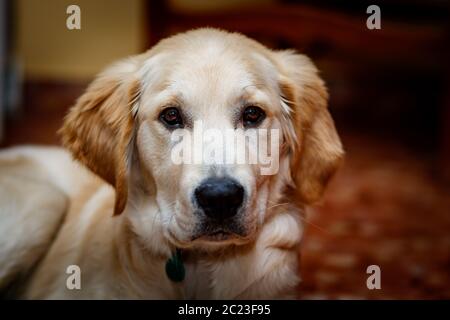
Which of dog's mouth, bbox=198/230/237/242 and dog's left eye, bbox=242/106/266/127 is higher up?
dog's left eye, bbox=242/106/266/127

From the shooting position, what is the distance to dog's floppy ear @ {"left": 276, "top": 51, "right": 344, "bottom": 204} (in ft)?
7.94

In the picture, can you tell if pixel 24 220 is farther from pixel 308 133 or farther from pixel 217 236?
pixel 308 133

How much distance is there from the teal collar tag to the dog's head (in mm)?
156

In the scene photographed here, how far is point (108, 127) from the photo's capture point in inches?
94.8

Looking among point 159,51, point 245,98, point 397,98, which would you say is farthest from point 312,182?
point 397,98

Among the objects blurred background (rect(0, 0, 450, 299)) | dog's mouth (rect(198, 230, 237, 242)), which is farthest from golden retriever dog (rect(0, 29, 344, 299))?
blurred background (rect(0, 0, 450, 299))

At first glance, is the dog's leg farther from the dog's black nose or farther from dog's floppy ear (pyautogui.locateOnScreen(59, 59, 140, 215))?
the dog's black nose

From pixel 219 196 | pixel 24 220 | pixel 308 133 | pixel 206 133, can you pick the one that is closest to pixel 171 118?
pixel 206 133

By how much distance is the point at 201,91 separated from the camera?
220cm

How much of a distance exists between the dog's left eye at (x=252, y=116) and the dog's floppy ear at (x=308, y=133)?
16 centimetres

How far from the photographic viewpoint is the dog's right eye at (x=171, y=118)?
224 centimetres

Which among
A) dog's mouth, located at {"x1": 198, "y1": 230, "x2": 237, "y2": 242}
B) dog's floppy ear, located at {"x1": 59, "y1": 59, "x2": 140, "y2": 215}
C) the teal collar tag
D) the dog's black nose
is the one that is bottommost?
the teal collar tag

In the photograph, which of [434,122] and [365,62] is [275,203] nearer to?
[434,122]

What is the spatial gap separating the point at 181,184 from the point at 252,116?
0.35 meters
